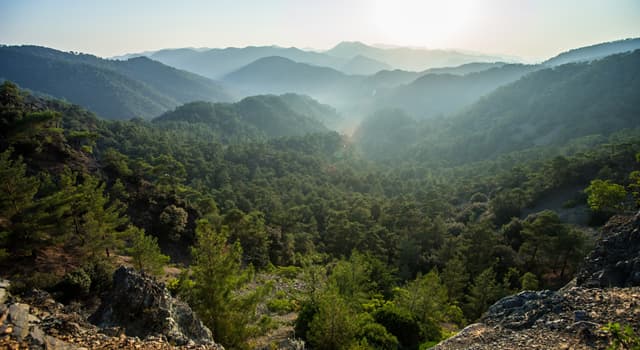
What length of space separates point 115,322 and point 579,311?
17.4 metres

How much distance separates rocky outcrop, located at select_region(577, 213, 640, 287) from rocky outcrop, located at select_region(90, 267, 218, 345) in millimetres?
17813

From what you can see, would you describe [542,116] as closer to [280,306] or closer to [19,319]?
[280,306]

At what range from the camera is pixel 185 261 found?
32.3 meters

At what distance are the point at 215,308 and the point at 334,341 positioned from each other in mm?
5926

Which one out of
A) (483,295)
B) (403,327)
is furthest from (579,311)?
(483,295)

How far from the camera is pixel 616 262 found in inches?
611

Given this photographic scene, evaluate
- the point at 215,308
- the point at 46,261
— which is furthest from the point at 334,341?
the point at 46,261

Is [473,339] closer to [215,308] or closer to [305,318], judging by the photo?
[305,318]

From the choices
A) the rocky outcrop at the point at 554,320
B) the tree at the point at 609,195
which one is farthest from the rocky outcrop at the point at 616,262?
the tree at the point at 609,195

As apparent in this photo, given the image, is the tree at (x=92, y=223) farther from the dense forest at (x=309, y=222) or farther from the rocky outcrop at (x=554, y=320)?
the rocky outcrop at (x=554, y=320)

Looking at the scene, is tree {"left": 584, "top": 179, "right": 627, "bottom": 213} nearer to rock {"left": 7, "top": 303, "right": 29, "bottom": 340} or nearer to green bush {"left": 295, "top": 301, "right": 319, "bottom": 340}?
green bush {"left": 295, "top": 301, "right": 319, "bottom": 340}

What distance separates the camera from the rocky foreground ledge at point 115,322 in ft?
25.5

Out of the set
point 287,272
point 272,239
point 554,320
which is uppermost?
point 554,320

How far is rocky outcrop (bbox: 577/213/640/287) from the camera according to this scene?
559 inches
